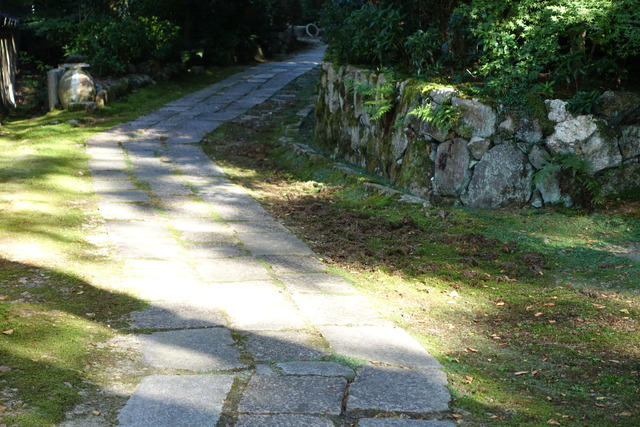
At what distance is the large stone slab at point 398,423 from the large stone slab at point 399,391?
77mm

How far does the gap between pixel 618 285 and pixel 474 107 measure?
7.74 feet

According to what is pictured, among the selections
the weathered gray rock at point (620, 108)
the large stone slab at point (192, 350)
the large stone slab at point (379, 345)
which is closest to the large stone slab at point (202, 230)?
the large stone slab at point (192, 350)

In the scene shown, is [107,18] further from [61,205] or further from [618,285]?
[618,285]

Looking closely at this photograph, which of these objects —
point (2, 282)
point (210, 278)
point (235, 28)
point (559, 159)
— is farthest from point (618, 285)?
point (235, 28)

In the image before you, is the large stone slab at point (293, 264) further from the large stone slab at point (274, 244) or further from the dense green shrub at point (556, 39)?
the dense green shrub at point (556, 39)

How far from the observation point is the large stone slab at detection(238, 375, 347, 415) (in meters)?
2.71

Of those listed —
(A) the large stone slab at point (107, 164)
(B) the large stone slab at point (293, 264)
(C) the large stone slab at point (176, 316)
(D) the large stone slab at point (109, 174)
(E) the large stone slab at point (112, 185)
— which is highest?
(A) the large stone slab at point (107, 164)

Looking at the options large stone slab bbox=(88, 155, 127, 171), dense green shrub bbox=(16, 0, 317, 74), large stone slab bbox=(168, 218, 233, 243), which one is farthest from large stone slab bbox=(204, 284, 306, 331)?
dense green shrub bbox=(16, 0, 317, 74)

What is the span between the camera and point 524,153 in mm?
6008

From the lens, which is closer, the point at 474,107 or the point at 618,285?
the point at 618,285

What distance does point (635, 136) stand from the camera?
5.89 m

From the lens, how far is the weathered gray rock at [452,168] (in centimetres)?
619

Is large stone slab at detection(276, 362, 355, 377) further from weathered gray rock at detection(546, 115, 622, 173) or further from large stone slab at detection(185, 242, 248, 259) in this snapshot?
weathered gray rock at detection(546, 115, 622, 173)

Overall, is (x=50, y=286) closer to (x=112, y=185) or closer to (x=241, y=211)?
(x=241, y=211)
